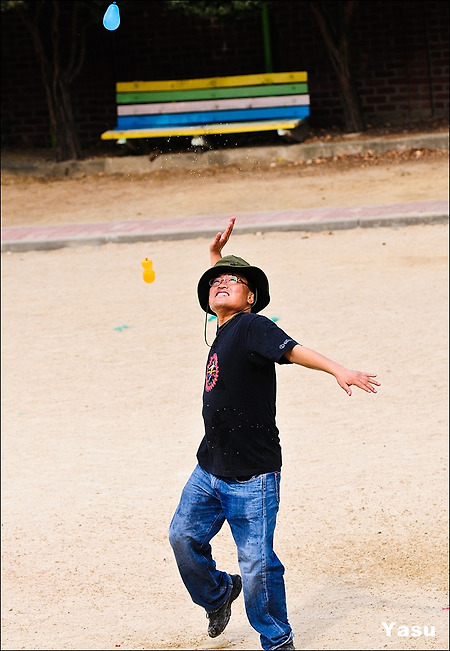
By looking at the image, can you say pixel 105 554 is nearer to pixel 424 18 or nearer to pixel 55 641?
pixel 55 641

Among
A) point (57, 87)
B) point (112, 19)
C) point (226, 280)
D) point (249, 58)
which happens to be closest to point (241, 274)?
point (226, 280)

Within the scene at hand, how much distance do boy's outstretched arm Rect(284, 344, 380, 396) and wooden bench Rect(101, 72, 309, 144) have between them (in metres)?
14.2

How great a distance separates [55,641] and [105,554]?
87 centimetres

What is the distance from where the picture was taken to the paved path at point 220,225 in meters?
12.7

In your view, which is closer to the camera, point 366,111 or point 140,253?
point 140,253

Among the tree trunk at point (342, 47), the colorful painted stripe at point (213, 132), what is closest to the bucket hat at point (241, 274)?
the colorful painted stripe at point (213, 132)

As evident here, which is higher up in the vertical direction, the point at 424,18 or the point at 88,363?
the point at 424,18

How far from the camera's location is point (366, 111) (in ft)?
61.7

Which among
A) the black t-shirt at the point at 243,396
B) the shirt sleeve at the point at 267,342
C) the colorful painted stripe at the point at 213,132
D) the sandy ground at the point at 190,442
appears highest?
the colorful painted stripe at the point at 213,132

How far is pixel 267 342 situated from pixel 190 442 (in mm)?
3774

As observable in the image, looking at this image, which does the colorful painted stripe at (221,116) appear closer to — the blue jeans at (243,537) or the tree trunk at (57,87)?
the tree trunk at (57,87)

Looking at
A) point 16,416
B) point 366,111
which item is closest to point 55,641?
point 16,416

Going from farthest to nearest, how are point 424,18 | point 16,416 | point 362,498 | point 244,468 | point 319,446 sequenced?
1. point 424,18
2. point 16,416
3. point 319,446
4. point 362,498
5. point 244,468

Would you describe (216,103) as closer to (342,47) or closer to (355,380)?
(342,47)
